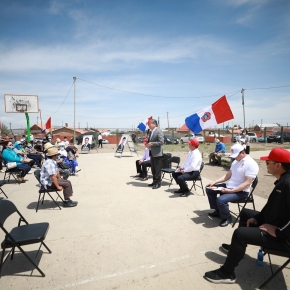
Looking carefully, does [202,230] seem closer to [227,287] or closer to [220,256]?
[220,256]

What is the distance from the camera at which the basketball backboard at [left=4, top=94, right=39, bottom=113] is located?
51.9 feet

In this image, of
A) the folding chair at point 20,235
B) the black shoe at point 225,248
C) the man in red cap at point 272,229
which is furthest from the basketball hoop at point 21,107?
the man in red cap at point 272,229

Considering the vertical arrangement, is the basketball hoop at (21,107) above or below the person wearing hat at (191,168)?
above

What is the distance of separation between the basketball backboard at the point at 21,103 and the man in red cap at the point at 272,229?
17391 mm

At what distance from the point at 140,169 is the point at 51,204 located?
11.0 feet

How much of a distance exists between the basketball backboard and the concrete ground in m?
13.4

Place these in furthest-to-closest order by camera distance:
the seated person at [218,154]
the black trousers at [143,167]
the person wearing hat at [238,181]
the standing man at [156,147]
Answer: the seated person at [218,154] < the black trousers at [143,167] < the standing man at [156,147] < the person wearing hat at [238,181]

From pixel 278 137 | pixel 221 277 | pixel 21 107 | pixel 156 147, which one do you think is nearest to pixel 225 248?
pixel 221 277

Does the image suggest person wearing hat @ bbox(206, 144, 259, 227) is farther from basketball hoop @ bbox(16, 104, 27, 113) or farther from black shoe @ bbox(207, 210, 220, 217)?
basketball hoop @ bbox(16, 104, 27, 113)

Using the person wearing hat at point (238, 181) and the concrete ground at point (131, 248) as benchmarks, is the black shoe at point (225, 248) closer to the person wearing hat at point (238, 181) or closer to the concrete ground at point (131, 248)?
the concrete ground at point (131, 248)

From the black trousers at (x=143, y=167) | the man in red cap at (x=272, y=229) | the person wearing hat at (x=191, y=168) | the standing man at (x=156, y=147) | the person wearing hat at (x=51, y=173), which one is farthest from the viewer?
the black trousers at (x=143, y=167)

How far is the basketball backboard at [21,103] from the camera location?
15817mm

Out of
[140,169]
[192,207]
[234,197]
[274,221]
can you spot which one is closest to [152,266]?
[274,221]

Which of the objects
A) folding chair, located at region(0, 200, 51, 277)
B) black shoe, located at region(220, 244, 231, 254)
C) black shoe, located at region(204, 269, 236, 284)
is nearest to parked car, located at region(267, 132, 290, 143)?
black shoe, located at region(220, 244, 231, 254)
